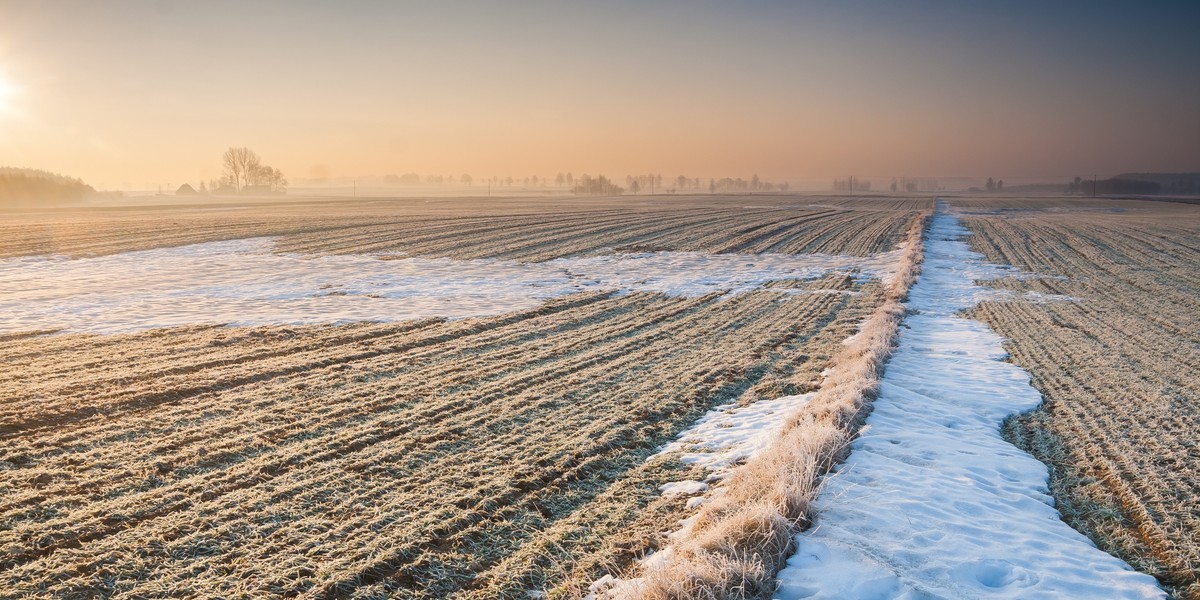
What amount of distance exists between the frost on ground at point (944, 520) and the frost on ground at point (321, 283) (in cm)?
905

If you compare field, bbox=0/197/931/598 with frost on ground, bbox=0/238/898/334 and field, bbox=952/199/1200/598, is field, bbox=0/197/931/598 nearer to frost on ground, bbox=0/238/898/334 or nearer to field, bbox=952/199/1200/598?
frost on ground, bbox=0/238/898/334

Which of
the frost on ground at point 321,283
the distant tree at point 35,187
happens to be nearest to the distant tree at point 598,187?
the distant tree at point 35,187

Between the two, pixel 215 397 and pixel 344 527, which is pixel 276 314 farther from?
pixel 344 527

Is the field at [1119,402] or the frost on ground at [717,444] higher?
the frost on ground at [717,444]

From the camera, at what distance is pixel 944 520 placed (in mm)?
5289

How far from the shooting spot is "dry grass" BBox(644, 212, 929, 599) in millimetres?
4098

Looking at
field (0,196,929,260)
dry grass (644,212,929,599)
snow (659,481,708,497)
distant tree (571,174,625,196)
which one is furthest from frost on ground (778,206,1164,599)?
distant tree (571,174,625,196)

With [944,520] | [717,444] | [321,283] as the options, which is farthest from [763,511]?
[321,283]

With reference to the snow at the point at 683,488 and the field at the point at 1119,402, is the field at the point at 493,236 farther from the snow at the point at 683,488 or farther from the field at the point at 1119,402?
the snow at the point at 683,488

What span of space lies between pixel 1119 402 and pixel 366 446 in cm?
908

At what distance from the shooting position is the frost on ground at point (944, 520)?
441 cm

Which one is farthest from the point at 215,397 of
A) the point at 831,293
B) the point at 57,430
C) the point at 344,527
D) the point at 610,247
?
the point at 610,247

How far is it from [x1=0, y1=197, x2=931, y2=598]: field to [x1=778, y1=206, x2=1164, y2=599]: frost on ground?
1.28m

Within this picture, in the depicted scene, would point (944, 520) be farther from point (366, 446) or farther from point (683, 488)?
point (366, 446)
